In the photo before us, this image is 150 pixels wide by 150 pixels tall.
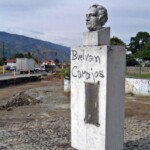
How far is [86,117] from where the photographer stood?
8.38 m

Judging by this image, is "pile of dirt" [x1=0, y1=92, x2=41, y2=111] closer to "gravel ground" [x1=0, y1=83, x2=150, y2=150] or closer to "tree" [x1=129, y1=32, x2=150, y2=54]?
"gravel ground" [x1=0, y1=83, x2=150, y2=150]

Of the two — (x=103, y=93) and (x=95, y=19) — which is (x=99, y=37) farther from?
(x=103, y=93)

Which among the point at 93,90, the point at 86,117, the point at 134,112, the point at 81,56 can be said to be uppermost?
the point at 81,56

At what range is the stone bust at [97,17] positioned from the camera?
830 centimetres

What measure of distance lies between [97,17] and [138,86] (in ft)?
69.1

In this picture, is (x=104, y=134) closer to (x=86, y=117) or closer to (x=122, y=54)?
(x=86, y=117)

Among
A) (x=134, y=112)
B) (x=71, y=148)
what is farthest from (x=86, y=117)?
(x=134, y=112)

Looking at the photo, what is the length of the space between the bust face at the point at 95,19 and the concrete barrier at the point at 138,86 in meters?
20.0

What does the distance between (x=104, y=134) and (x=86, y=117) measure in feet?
2.23

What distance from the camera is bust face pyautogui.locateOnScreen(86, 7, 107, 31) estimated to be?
Result: 830cm

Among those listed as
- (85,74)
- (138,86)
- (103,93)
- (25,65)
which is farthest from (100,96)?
(25,65)

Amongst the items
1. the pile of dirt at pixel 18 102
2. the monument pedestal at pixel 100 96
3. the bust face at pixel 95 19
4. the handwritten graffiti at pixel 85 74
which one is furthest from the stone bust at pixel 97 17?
the pile of dirt at pixel 18 102

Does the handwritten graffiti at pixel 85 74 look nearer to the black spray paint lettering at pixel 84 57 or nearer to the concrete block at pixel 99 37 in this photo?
the black spray paint lettering at pixel 84 57

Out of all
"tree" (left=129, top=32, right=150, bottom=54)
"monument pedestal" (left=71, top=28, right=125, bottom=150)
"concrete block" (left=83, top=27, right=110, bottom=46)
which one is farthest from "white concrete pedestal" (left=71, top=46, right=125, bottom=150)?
"tree" (left=129, top=32, right=150, bottom=54)
